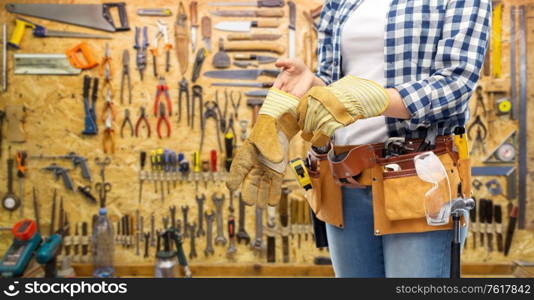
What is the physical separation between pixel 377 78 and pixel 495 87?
2.69 metres

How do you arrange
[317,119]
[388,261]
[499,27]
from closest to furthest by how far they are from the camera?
[317,119], [388,261], [499,27]

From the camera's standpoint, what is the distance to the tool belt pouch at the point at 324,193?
1180mm

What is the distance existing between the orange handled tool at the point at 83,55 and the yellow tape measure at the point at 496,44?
3.05 m

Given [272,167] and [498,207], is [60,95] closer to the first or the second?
[272,167]

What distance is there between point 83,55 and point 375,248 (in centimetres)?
308

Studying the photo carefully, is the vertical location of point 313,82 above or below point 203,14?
below

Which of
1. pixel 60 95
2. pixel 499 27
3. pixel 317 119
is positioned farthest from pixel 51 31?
pixel 499 27

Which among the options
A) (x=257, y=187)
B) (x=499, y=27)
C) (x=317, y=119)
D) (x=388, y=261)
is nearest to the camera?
(x=317, y=119)

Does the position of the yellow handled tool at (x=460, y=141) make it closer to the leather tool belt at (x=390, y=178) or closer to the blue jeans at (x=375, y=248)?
the leather tool belt at (x=390, y=178)

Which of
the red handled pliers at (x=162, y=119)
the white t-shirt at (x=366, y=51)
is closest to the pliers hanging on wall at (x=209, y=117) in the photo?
the red handled pliers at (x=162, y=119)

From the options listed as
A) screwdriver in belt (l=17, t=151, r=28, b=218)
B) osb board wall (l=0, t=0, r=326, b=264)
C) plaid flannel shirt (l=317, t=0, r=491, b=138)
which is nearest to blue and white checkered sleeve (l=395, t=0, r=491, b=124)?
plaid flannel shirt (l=317, t=0, r=491, b=138)

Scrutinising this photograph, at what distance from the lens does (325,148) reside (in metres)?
1.28

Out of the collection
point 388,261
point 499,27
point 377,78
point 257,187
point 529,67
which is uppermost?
point 499,27

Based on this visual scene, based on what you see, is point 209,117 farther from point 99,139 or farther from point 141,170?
point 99,139
